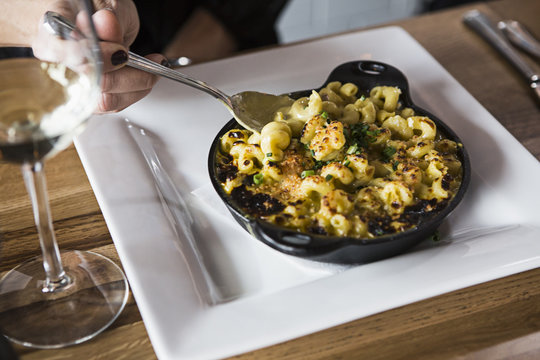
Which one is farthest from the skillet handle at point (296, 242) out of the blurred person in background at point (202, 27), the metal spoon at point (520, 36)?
the metal spoon at point (520, 36)

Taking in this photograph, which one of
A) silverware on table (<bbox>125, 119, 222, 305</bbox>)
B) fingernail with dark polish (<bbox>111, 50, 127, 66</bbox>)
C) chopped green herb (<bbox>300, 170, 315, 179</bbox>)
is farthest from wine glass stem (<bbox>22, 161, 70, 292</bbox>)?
chopped green herb (<bbox>300, 170, 315, 179</bbox>)

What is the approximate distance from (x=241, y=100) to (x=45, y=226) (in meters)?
0.56

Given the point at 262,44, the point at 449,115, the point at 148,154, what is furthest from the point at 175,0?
the point at 449,115

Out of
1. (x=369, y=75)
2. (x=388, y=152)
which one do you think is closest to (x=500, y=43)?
(x=369, y=75)

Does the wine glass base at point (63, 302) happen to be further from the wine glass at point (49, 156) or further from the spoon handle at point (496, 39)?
the spoon handle at point (496, 39)

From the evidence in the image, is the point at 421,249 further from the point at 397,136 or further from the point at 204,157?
the point at 204,157

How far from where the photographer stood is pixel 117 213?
1.09 meters

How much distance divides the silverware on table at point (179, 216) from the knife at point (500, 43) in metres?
0.95

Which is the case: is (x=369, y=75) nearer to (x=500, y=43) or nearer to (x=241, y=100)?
(x=241, y=100)

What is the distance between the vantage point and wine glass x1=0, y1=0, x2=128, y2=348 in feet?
2.53

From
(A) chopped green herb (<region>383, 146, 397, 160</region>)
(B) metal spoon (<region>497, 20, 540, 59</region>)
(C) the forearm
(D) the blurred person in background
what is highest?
(C) the forearm

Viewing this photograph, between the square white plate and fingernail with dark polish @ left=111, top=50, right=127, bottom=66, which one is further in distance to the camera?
fingernail with dark polish @ left=111, top=50, right=127, bottom=66

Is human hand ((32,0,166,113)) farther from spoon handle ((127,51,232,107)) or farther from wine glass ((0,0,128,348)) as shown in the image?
wine glass ((0,0,128,348))

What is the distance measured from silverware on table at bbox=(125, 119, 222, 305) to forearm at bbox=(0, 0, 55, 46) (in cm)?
35
